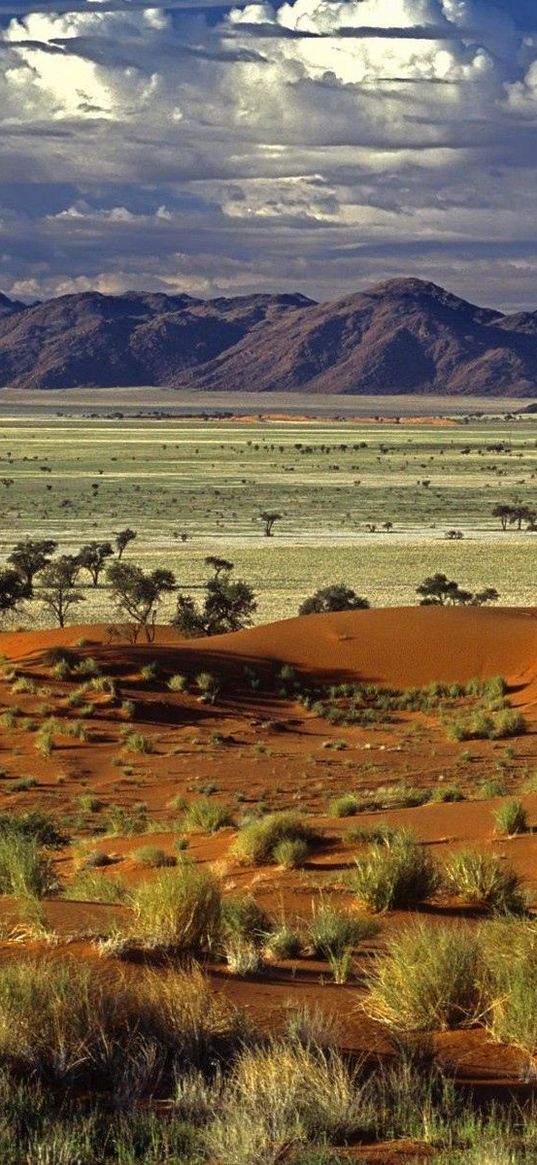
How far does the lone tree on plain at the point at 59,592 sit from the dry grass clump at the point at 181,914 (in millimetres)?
43557

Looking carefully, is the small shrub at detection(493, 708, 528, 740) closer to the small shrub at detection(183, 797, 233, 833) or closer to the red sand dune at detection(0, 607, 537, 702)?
the red sand dune at detection(0, 607, 537, 702)

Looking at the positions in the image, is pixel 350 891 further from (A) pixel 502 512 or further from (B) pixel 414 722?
(A) pixel 502 512

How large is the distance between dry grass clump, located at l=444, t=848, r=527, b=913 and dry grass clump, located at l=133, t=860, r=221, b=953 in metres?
3.03

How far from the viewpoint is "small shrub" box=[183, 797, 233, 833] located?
20.8m

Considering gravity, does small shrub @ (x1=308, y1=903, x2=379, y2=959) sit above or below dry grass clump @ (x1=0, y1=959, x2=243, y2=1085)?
below

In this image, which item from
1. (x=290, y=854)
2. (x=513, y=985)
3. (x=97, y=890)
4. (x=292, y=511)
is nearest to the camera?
(x=513, y=985)

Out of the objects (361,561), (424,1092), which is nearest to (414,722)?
(424,1092)

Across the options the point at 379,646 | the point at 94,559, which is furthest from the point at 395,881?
the point at 94,559

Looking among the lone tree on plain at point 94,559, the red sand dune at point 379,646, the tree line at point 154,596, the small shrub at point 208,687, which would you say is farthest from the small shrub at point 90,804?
the lone tree on plain at point 94,559

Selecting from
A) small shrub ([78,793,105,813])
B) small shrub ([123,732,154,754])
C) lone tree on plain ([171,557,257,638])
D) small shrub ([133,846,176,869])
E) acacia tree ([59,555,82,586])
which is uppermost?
acacia tree ([59,555,82,586])

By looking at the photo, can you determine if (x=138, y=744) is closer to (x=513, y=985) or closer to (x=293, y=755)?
(x=293, y=755)

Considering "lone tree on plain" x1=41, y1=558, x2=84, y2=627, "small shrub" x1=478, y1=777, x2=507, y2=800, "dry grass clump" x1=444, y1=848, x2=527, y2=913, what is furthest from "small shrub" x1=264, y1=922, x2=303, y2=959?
"lone tree on plain" x1=41, y1=558, x2=84, y2=627

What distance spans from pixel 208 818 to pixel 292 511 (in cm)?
8172

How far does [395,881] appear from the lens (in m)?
13.0
